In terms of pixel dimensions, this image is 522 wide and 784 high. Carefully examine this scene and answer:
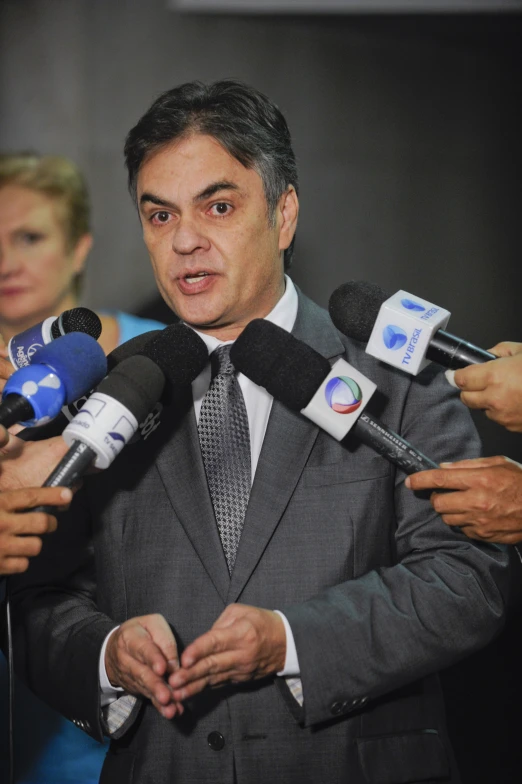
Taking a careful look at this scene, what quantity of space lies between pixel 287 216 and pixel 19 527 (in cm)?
119

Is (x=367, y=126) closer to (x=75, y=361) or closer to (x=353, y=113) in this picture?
(x=353, y=113)

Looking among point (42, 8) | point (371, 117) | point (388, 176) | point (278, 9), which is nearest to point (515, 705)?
point (388, 176)

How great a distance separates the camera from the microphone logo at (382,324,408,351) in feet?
5.29

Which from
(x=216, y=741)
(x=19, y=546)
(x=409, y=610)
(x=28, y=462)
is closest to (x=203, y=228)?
(x=28, y=462)

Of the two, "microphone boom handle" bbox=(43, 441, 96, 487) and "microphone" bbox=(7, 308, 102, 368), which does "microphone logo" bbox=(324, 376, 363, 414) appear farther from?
"microphone" bbox=(7, 308, 102, 368)

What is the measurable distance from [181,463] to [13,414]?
55cm

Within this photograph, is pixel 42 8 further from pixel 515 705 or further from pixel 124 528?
pixel 515 705

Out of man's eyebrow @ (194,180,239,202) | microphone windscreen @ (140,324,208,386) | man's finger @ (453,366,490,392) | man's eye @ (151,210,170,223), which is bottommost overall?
microphone windscreen @ (140,324,208,386)

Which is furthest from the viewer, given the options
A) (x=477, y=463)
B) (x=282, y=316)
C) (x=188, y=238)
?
(x=282, y=316)

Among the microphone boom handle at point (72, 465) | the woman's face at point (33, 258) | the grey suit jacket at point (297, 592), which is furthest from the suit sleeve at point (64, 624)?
the woman's face at point (33, 258)

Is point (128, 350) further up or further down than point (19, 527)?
further up

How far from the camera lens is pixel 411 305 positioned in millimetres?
1635

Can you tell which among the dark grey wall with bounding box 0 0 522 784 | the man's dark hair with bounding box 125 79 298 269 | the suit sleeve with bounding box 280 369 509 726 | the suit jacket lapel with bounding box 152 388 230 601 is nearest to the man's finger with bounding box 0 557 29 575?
the suit jacket lapel with bounding box 152 388 230 601

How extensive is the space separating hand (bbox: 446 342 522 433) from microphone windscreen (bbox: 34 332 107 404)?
72cm
